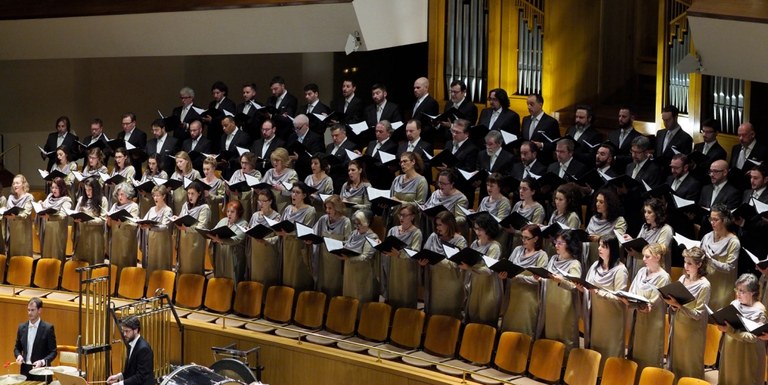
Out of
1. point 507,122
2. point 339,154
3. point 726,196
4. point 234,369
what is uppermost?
point 507,122

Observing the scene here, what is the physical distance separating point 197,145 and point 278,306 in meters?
1.76

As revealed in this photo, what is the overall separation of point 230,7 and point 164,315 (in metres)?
2.61

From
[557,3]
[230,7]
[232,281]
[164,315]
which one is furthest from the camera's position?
[557,3]

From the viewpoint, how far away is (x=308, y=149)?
26.0 ft

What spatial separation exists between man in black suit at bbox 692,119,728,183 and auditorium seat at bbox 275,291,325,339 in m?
2.24

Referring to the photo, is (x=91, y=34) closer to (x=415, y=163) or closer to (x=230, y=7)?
(x=230, y=7)

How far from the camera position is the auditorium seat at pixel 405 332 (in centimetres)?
650

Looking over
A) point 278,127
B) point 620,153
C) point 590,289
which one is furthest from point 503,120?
point 590,289

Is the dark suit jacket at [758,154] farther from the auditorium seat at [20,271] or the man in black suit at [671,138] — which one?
the auditorium seat at [20,271]

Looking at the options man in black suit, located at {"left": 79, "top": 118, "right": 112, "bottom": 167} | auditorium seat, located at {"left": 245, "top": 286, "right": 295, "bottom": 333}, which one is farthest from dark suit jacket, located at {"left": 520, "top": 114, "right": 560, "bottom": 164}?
man in black suit, located at {"left": 79, "top": 118, "right": 112, "bottom": 167}

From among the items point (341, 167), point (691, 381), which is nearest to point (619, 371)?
point (691, 381)

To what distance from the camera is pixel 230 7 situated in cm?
844

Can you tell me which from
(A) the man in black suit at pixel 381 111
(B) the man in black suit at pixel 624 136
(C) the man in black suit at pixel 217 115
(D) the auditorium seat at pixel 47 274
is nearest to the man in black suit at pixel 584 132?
(B) the man in black suit at pixel 624 136

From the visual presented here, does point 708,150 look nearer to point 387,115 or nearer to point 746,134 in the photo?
point 746,134
